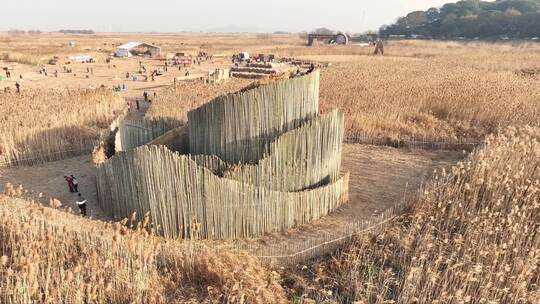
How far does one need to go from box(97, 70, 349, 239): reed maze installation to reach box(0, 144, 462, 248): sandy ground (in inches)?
11.8

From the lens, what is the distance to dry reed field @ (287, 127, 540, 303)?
4676 millimetres

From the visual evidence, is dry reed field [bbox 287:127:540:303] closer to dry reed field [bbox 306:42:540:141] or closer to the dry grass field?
the dry grass field

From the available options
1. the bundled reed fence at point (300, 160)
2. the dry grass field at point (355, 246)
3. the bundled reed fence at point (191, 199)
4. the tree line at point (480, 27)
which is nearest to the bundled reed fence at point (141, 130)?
the dry grass field at point (355, 246)

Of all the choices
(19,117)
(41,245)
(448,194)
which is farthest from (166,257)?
(19,117)

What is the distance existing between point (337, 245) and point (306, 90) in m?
3.40

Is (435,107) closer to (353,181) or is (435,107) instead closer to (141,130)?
(353,181)

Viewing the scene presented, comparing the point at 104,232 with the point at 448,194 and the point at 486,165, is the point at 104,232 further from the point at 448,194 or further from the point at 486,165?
the point at 486,165

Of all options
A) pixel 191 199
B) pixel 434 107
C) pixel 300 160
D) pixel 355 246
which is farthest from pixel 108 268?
pixel 434 107

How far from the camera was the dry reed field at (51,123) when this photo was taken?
1032 centimetres

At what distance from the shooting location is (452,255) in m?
5.05

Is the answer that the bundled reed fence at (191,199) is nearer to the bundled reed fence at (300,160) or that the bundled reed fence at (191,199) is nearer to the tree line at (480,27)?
the bundled reed fence at (300,160)

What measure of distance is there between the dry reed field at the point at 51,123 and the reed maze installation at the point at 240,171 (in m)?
4.04

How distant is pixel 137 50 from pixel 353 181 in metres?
55.2

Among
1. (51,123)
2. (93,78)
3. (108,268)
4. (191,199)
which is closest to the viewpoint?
(108,268)
